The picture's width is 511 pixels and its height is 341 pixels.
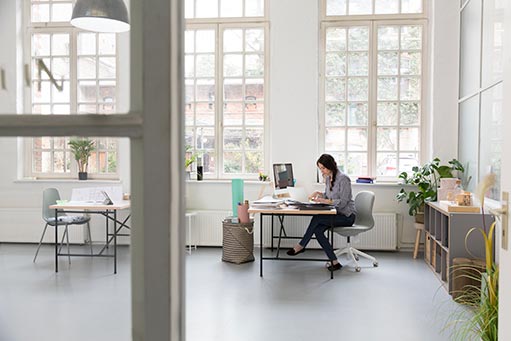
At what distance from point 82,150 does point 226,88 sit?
22.5 feet

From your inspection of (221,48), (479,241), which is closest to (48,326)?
(479,241)

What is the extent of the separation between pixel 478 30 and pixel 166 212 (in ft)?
20.0

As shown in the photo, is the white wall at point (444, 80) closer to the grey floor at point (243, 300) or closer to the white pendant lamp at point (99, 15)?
the grey floor at point (243, 300)

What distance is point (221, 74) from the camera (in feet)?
24.9

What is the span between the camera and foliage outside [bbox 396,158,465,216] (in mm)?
6434

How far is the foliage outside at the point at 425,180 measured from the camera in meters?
6.43

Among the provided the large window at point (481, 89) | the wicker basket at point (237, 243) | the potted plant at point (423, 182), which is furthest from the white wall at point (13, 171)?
the potted plant at point (423, 182)

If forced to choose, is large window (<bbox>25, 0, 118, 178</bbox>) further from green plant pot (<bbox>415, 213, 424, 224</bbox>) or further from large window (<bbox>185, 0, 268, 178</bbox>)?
large window (<bbox>185, 0, 268, 178</bbox>)

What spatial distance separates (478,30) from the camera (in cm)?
575

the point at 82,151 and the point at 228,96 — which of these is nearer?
the point at 82,151

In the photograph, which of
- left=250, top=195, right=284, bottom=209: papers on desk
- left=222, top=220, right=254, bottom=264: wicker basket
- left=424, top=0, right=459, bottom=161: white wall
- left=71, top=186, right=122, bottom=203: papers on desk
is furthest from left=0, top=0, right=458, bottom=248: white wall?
left=71, top=186, right=122, bottom=203: papers on desk

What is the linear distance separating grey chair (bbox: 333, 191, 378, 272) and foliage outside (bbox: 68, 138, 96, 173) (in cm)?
534

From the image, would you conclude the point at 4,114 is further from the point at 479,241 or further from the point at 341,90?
the point at 341,90

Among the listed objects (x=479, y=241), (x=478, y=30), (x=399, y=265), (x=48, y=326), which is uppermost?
(x=478, y=30)
